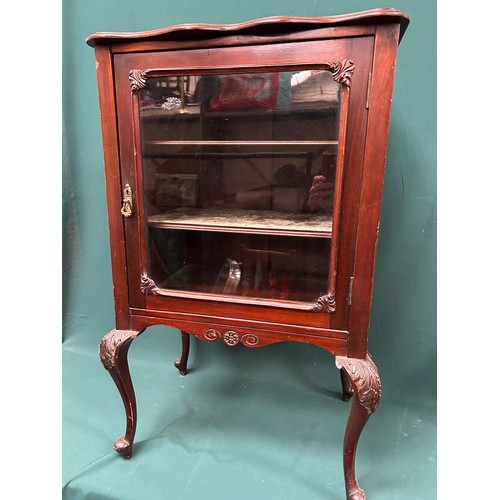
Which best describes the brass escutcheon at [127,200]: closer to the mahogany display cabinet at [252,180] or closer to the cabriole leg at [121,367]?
the mahogany display cabinet at [252,180]

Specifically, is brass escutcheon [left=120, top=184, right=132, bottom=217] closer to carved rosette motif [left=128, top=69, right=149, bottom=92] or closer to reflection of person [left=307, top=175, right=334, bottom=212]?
carved rosette motif [left=128, top=69, right=149, bottom=92]

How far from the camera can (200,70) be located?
2.68 ft

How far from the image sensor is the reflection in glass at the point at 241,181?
0.85 meters

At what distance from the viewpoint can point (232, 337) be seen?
935mm

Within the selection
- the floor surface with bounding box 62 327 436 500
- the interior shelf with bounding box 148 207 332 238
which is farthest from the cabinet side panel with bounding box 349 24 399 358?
the floor surface with bounding box 62 327 436 500

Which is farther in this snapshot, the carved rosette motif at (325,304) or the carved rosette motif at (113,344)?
the carved rosette motif at (113,344)

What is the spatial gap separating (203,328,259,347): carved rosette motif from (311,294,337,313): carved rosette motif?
164mm

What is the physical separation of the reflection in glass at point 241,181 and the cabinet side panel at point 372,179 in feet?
0.24

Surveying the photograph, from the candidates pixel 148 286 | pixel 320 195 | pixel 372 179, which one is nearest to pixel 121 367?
pixel 148 286

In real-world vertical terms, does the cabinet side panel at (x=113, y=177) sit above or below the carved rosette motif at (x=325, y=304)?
above

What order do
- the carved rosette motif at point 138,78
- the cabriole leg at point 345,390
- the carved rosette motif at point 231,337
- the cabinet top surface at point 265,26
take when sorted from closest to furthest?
the cabinet top surface at point 265,26 < the carved rosette motif at point 138,78 < the carved rosette motif at point 231,337 < the cabriole leg at point 345,390

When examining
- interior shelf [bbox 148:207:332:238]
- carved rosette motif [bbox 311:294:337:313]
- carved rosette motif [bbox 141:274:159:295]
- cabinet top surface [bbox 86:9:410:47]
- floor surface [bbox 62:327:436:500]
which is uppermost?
cabinet top surface [bbox 86:9:410:47]

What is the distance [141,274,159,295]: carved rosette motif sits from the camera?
94cm

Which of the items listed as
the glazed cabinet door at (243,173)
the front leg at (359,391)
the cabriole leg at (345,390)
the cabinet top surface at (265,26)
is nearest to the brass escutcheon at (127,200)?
the glazed cabinet door at (243,173)
